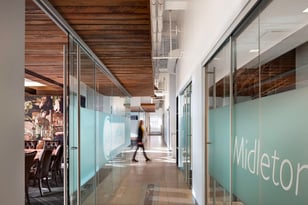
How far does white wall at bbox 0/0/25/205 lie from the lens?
2119 mm

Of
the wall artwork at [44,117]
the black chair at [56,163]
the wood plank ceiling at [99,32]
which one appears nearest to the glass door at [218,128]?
the wood plank ceiling at [99,32]

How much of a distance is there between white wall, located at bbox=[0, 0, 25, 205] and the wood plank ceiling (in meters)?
0.98

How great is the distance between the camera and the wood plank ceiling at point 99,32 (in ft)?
11.4

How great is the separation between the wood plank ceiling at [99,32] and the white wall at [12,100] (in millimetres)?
976

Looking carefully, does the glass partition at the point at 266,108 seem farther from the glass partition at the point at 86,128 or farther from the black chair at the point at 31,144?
the black chair at the point at 31,144

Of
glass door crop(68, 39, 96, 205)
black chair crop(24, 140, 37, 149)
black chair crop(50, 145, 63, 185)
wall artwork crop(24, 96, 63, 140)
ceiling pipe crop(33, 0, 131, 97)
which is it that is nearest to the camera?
ceiling pipe crop(33, 0, 131, 97)

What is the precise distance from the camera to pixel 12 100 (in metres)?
2.23

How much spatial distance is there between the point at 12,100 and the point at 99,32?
2.40m

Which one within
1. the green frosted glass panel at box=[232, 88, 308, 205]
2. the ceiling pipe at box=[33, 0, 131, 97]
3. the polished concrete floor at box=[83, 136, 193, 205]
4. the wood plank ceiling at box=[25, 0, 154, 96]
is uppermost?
the wood plank ceiling at box=[25, 0, 154, 96]

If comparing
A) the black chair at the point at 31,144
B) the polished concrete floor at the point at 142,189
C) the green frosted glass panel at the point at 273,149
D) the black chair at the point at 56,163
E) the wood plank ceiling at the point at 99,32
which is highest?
the wood plank ceiling at the point at 99,32

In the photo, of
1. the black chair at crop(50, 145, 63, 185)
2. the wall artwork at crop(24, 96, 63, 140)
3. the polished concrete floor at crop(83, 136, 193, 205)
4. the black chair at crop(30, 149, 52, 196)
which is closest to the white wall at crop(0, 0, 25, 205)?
the polished concrete floor at crop(83, 136, 193, 205)

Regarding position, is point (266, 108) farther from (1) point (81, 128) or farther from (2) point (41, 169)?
(2) point (41, 169)

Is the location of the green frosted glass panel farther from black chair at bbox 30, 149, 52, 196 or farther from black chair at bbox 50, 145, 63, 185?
black chair at bbox 50, 145, 63, 185

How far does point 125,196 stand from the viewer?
707 centimetres
